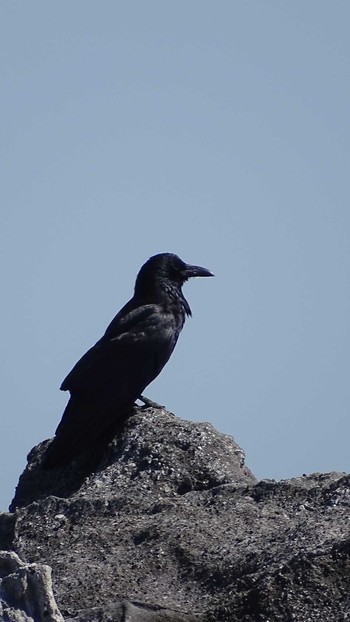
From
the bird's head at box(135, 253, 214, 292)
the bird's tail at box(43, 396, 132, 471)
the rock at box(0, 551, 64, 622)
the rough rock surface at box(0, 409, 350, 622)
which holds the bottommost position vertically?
the rock at box(0, 551, 64, 622)

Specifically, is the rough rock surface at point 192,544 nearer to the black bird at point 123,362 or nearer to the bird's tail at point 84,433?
the bird's tail at point 84,433

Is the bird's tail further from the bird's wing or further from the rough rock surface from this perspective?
the rough rock surface

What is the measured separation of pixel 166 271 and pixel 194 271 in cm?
54

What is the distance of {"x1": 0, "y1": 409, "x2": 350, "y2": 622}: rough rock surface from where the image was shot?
5.71 metres

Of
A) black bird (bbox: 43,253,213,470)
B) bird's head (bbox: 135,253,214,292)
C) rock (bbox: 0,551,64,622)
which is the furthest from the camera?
bird's head (bbox: 135,253,214,292)

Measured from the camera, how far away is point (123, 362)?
1238cm

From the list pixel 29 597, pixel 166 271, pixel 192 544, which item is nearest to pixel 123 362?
pixel 166 271

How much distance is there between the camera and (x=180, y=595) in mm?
6074

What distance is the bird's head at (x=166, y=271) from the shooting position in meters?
13.8

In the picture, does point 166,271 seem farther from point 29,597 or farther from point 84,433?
point 29,597

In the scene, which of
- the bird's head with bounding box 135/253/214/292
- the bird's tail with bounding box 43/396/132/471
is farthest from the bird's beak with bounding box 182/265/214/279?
the bird's tail with bounding box 43/396/132/471

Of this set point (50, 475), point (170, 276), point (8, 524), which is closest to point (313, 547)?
point (8, 524)

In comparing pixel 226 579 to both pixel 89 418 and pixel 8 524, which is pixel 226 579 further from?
→ pixel 89 418

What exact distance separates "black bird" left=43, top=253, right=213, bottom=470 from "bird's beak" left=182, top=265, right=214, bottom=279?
0.02 m
